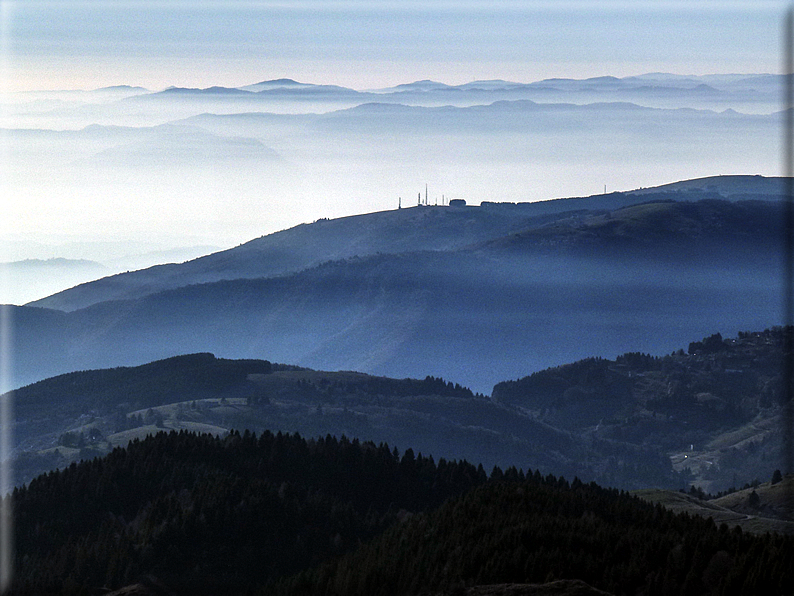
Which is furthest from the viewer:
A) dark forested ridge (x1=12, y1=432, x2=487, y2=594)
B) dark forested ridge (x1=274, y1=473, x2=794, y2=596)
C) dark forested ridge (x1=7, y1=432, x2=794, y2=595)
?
dark forested ridge (x1=12, y1=432, x2=487, y2=594)

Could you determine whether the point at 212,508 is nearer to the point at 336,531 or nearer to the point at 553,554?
the point at 336,531

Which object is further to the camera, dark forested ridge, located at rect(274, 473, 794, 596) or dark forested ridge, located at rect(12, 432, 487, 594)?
dark forested ridge, located at rect(12, 432, 487, 594)

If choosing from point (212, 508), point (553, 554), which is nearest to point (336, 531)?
point (212, 508)

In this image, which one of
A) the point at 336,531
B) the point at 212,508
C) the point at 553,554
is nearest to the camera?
the point at 553,554

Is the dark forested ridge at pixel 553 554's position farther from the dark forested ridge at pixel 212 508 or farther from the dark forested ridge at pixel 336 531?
the dark forested ridge at pixel 212 508

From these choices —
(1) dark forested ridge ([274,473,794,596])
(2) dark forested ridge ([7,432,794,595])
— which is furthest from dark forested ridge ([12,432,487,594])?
(1) dark forested ridge ([274,473,794,596])

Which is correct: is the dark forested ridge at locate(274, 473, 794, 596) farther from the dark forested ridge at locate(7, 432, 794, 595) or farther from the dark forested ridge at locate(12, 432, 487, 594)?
the dark forested ridge at locate(12, 432, 487, 594)

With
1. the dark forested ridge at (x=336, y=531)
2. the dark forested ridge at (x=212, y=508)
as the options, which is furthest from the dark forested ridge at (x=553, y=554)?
the dark forested ridge at (x=212, y=508)

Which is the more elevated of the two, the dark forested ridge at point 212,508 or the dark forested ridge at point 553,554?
the dark forested ridge at point 553,554
